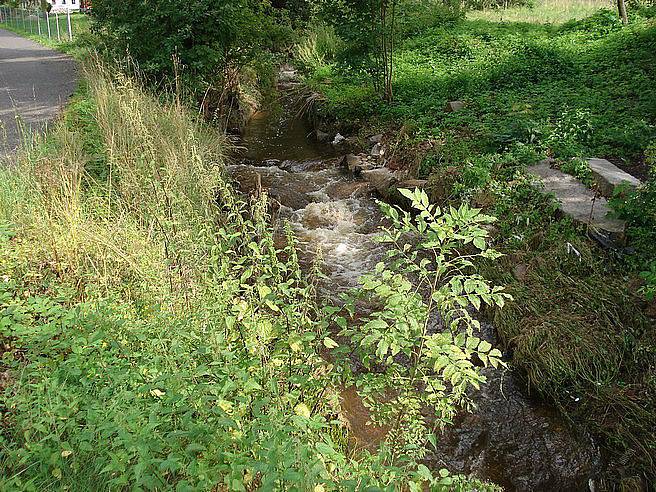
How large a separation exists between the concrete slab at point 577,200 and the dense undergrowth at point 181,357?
249cm

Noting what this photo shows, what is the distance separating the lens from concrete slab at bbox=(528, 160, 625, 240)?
496 centimetres

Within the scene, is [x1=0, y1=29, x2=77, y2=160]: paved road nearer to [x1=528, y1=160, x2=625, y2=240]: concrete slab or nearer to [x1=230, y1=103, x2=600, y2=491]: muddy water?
→ [x1=230, y1=103, x2=600, y2=491]: muddy water

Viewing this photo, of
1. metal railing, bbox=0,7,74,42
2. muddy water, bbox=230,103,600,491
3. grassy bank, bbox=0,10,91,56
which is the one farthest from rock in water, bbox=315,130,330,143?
metal railing, bbox=0,7,74,42

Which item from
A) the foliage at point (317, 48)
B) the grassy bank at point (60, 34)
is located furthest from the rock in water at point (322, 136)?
the grassy bank at point (60, 34)

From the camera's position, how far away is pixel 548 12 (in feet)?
46.6

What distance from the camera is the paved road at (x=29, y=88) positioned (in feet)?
21.5

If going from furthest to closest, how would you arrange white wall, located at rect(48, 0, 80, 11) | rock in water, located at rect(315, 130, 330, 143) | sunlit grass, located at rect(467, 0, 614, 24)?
white wall, located at rect(48, 0, 80, 11) < sunlit grass, located at rect(467, 0, 614, 24) < rock in water, located at rect(315, 130, 330, 143)

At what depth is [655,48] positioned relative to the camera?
29.3 feet

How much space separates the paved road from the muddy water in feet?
8.79

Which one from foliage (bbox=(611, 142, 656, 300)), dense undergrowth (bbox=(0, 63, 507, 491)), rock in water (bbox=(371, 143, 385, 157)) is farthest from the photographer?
rock in water (bbox=(371, 143, 385, 157))

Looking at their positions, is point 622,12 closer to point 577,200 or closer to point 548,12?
point 548,12

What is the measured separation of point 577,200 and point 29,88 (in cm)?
900

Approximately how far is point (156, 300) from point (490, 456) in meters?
2.24

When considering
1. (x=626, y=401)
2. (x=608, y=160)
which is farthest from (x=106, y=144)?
(x=608, y=160)
